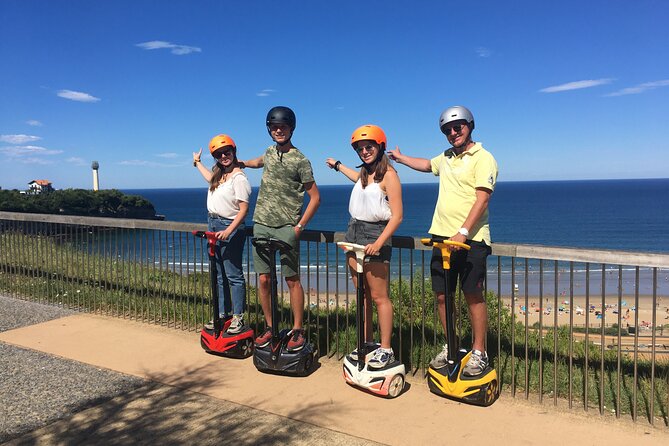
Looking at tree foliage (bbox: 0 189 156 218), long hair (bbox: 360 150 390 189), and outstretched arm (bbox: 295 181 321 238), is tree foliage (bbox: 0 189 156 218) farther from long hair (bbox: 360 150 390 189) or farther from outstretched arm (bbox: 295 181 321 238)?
long hair (bbox: 360 150 390 189)

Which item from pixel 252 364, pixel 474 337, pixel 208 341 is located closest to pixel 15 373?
pixel 208 341

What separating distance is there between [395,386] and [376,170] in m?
1.64

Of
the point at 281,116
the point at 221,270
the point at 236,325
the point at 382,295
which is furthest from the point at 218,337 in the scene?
the point at 281,116

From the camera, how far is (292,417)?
11.3 ft

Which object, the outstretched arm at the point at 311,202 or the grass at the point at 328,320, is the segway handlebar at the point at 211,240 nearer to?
the grass at the point at 328,320

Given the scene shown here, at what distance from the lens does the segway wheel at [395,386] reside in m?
3.77

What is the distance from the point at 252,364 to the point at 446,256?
6.89 ft

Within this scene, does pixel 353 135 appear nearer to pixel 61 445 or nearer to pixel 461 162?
pixel 461 162

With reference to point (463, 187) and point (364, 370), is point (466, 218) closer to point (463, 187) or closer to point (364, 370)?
point (463, 187)

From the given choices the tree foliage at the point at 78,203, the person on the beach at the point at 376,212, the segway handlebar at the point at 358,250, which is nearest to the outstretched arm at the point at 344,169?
the person on the beach at the point at 376,212

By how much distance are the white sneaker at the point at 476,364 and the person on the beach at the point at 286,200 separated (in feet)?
4.59

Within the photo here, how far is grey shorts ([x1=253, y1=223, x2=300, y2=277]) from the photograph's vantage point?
4355 millimetres

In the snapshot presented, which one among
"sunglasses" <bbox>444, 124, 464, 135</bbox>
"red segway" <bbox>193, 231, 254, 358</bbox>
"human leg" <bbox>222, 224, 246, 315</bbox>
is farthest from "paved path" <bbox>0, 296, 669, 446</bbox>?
"sunglasses" <bbox>444, 124, 464, 135</bbox>

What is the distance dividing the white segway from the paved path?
0.29ft
